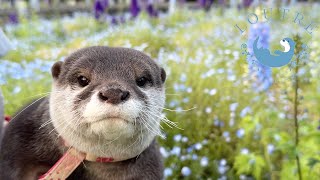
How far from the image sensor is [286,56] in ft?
5.29

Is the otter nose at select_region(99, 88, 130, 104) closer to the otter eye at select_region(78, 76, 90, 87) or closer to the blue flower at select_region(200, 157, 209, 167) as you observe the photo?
the otter eye at select_region(78, 76, 90, 87)

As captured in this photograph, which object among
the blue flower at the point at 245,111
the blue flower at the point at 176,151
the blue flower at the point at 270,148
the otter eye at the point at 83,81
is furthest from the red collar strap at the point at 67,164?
the blue flower at the point at 245,111

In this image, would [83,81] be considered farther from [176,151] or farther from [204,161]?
[204,161]

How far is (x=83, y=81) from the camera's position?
1540 millimetres

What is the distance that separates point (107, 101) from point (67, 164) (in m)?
0.33

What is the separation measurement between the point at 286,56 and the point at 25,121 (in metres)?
0.96

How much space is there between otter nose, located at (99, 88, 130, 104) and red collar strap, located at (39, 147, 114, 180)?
0.27 meters

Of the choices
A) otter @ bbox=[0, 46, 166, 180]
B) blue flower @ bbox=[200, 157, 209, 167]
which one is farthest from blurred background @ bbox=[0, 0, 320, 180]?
otter @ bbox=[0, 46, 166, 180]

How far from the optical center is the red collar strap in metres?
1.57

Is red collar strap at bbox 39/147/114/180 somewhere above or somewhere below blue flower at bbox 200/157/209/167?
above

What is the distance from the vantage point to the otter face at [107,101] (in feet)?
4.57

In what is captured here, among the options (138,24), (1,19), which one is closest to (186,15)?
(138,24)
